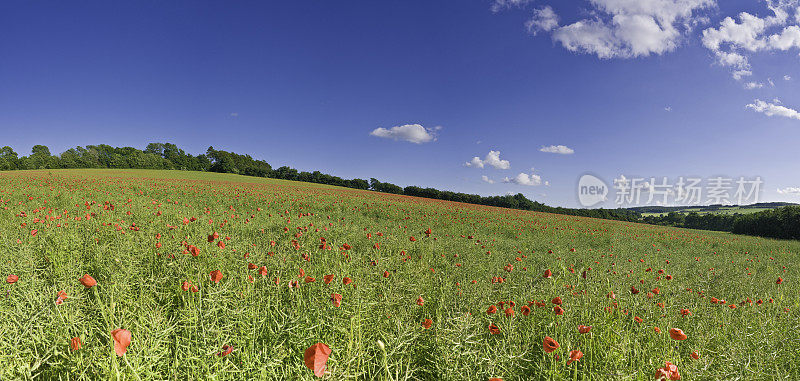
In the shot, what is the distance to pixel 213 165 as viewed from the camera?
66.6 m

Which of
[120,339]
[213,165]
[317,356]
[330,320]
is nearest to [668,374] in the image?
[317,356]

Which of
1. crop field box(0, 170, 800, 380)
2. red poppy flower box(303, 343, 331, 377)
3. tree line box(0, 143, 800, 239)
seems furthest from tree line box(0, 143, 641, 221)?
red poppy flower box(303, 343, 331, 377)

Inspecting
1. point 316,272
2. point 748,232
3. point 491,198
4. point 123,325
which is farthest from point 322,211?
point 748,232

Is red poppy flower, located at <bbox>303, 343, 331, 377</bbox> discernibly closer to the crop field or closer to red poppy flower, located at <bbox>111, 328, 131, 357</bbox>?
the crop field

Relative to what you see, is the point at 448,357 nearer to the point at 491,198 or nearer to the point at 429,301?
the point at 429,301

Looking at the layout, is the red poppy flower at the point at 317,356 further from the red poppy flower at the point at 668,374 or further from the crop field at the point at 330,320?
the red poppy flower at the point at 668,374

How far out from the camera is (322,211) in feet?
43.2

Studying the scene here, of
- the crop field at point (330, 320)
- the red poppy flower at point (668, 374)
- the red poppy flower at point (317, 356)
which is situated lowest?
the crop field at point (330, 320)

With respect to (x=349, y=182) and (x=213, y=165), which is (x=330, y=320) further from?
(x=213, y=165)

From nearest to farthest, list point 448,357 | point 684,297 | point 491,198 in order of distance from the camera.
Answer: point 448,357
point 684,297
point 491,198

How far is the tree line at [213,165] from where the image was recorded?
145ft

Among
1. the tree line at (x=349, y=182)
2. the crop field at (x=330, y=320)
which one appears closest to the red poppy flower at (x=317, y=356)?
the crop field at (x=330, y=320)

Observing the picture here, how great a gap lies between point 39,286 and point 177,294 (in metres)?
1.14

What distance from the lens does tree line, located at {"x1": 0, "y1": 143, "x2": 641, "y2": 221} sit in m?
44.1
